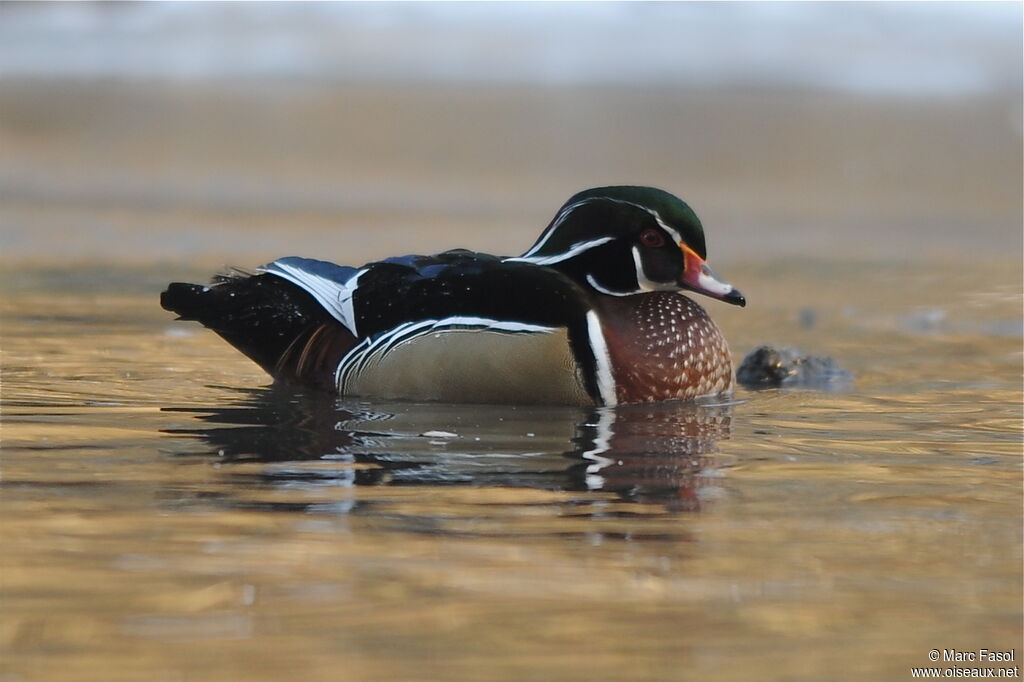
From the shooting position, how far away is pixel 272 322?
6668 mm

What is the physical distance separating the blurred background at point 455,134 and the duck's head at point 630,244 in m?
5.53

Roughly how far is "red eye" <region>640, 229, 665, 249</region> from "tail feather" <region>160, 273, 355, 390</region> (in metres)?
1.14

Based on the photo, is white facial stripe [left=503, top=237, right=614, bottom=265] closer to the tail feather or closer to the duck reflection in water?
the duck reflection in water

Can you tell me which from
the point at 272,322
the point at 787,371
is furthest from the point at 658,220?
the point at 272,322

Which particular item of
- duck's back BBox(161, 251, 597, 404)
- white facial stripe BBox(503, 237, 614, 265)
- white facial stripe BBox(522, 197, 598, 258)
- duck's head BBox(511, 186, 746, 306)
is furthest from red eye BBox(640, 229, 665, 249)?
duck's back BBox(161, 251, 597, 404)

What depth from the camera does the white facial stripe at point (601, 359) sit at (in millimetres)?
6215

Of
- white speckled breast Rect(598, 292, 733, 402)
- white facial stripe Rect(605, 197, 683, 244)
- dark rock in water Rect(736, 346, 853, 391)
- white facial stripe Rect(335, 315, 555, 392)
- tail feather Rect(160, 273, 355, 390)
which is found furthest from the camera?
dark rock in water Rect(736, 346, 853, 391)

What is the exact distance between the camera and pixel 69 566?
13.2 feet

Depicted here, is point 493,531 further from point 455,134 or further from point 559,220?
point 455,134

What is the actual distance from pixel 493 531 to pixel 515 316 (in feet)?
6.01

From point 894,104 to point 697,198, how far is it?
2865mm

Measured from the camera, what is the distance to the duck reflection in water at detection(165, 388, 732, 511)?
199 inches

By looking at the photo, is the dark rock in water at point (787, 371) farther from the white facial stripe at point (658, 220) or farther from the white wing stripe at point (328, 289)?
the white wing stripe at point (328, 289)

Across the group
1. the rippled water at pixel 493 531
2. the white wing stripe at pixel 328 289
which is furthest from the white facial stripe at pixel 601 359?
the white wing stripe at pixel 328 289
